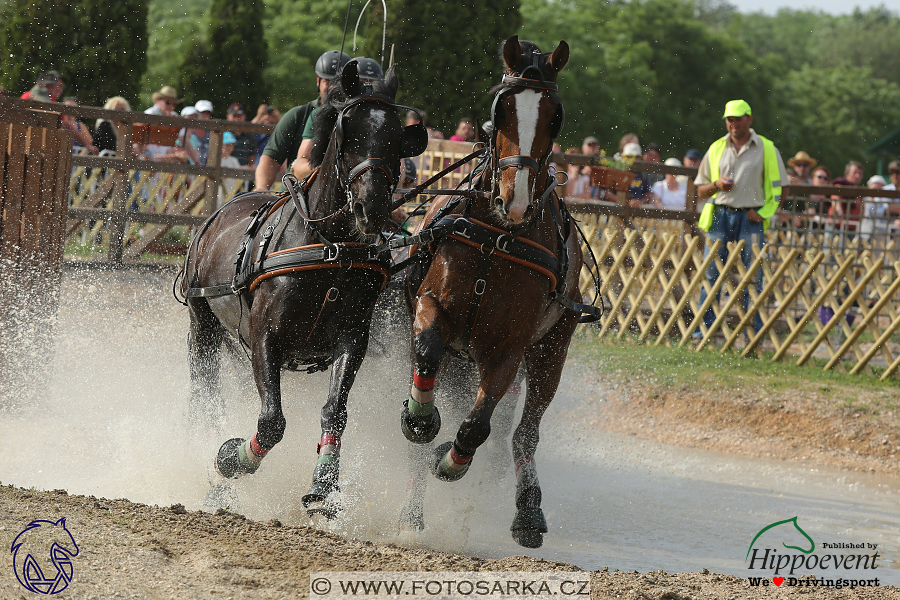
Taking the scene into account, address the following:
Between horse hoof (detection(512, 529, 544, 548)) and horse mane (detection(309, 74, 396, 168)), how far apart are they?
2.14 meters

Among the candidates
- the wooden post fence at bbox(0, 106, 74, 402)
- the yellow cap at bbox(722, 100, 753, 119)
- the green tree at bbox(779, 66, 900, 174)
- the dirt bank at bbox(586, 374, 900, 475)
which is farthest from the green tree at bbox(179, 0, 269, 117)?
the green tree at bbox(779, 66, 900, 174)

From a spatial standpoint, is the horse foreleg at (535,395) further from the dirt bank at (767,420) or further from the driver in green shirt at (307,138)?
the dirt bank at (767,420)

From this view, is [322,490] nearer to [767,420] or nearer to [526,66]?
[526,66]

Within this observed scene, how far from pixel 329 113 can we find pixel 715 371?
19.0ft

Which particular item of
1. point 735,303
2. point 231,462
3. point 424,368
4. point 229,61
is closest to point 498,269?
point 424,368

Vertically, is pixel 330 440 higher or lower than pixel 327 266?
lower

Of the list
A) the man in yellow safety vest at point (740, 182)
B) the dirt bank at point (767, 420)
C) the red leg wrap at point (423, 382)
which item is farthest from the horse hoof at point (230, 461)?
the man in yellow safety vest at point (740, 182)

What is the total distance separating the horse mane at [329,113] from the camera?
457 cm

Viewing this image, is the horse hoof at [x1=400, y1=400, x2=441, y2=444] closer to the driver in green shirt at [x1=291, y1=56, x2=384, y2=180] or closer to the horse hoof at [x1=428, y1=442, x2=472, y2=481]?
the horse hoof at [x1=428, y1=442, x2=472, y2=481]

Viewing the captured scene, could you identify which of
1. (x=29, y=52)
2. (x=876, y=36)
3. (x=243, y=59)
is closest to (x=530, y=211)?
(x=29, y=52)

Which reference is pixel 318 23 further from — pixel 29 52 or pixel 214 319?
pixel 214 319

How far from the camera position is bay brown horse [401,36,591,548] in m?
4.28

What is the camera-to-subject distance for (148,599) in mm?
3275

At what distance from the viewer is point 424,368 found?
4.48 m
